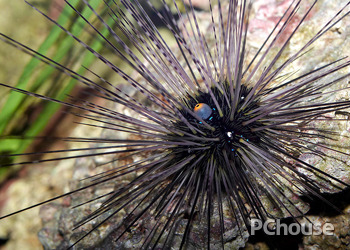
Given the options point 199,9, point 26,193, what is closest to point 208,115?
point 199,9

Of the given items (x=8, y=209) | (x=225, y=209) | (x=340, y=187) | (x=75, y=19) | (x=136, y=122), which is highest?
(x=340, y=187)

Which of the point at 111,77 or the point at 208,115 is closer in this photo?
the point at 208,115

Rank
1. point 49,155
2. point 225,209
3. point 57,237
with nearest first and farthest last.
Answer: point 225,209 < point 57,237 < point 49,155

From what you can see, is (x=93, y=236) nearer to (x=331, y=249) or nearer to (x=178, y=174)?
(x=178, y=174)

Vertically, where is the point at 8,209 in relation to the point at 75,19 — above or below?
below

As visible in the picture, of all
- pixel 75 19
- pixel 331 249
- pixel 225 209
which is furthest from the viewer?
pixel 75 19

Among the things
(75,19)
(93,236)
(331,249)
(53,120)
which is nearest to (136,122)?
(93,236)

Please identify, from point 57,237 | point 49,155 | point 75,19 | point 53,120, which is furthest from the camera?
point 49,155

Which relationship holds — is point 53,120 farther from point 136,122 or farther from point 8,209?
point 136,122

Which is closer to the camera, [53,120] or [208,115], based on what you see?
[208,115]
